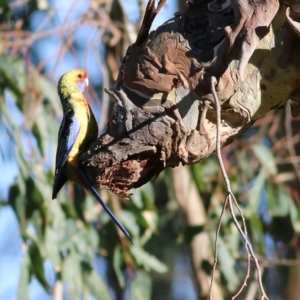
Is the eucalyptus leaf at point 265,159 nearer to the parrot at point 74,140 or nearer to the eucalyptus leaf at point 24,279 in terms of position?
the eucalyptus leaf at point 24,279

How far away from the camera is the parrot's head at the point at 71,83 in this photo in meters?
2.19

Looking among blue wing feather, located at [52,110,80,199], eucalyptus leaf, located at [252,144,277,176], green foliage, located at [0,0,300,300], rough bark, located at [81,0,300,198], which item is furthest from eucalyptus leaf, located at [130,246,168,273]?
rough bark, located at [81,0,300,198]

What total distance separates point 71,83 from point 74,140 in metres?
0.39

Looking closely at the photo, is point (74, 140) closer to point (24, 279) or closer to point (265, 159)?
point (24, 279)

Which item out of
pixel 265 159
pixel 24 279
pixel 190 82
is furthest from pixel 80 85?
pixel 265 159

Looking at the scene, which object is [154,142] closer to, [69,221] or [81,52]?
[69,221]

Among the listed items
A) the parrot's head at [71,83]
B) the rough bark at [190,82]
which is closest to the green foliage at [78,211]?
the parrot's head at [71,83]

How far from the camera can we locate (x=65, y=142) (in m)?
1.89

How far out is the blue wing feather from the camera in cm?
188

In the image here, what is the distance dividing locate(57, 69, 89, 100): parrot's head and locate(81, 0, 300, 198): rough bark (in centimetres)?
55

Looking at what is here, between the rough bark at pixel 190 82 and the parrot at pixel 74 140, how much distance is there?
0.19m

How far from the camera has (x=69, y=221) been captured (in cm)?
311

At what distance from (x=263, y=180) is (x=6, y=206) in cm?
114

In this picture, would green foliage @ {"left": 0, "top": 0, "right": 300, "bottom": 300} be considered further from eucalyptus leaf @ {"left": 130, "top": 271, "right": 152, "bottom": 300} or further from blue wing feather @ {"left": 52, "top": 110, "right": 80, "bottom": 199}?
blue wing feather @ {"left": 52, "top": 110, "right": 80, "bottom": 199}
